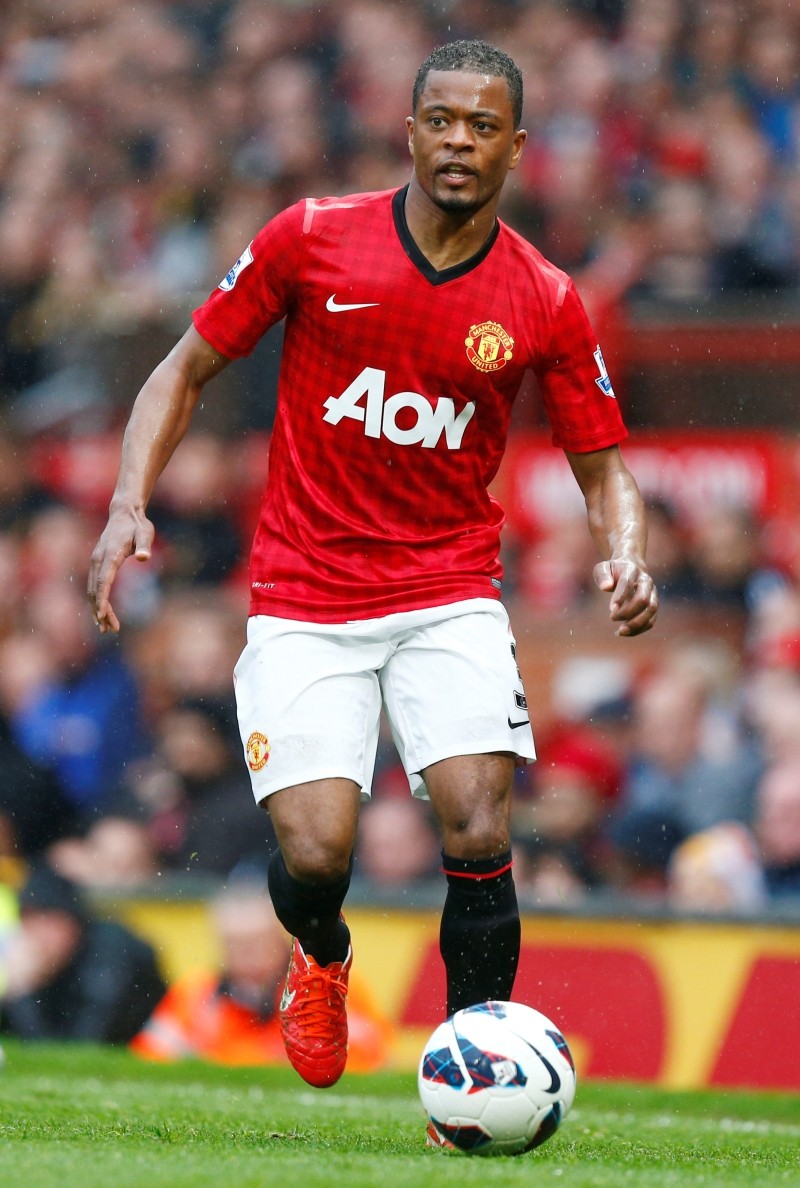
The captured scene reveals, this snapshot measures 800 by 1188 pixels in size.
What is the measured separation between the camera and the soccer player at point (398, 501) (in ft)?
16.0

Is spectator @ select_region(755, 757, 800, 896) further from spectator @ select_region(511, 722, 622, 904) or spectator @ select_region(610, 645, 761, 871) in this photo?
spectator @ select_region(511, 722, 622, 904)

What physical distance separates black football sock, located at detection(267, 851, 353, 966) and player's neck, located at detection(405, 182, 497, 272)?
1588mm

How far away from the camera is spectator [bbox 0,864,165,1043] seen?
8273 mm

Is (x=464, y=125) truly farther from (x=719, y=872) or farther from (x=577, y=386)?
(x=719, y=872)

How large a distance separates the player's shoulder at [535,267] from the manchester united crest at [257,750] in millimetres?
1374

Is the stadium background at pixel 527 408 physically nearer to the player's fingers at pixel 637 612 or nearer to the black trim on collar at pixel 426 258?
the player's fingers at pixel 637 612

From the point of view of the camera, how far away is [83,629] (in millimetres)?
10492

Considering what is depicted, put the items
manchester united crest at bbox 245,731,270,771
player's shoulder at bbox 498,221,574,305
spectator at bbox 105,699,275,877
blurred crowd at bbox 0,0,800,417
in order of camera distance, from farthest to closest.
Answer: blurred crowd at bbox 0,0,800,417 → spectator at bbox 105,699,275,877 → player's shoulder at bbox 498,221,574,305 → manchester united crest at bbox 245,731,270,771

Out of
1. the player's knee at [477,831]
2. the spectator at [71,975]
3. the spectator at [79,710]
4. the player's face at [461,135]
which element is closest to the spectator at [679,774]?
the spectator at [71,975]

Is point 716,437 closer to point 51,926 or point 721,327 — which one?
point 721,327

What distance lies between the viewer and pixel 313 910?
5.06m

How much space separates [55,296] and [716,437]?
15.2ft

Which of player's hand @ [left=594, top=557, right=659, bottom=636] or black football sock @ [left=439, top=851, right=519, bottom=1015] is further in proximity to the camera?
black football sock @ [left=439, top=851, right=519, bottom=1015]

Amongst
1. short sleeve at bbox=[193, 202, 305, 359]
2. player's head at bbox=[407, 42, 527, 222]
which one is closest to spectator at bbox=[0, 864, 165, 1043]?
short sleeve at bbox=[193, 202, 305, 359]
